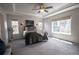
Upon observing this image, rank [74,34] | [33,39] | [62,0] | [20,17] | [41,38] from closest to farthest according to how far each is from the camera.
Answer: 1. [62,0]
2. [20,17]
3. [74,34]
4. [33,39]
5. [41,38]

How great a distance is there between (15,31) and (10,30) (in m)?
0.17

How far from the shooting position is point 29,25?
99.0 inches

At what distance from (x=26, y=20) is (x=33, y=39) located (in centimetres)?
196

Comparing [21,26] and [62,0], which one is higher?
[62,0]

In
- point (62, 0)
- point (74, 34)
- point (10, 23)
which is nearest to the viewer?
point (62, 0)

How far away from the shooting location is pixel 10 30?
234 cm

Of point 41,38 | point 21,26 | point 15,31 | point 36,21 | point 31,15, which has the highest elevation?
point 31,15

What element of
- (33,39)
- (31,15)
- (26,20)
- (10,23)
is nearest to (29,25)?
(26,20)
